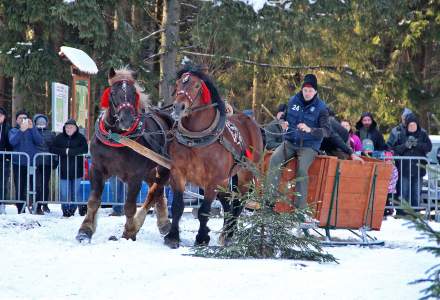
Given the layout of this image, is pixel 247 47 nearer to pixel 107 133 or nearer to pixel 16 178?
pixel 16 178

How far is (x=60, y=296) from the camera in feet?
24.7

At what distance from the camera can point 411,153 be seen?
16.5m

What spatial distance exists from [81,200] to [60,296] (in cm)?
814

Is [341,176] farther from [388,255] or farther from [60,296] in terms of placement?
[60,296]

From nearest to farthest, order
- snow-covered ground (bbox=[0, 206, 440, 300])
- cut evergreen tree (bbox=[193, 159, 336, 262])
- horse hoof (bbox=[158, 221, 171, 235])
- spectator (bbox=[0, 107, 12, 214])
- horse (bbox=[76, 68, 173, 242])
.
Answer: snow-covered ground (bbox=[0, 206, 440, 300]) → cut evergreen tree (bbox=[193, 159, 336, 262]) → horse (bbox=[76, 68, 173, 242]) → horse hoof (bbox=[158, 221, 171, 235]) → spectator (bbox=[0, 107, 12, 214])

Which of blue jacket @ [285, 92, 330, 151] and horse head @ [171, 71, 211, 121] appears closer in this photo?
horse head @ [171, 71, 211, 121]

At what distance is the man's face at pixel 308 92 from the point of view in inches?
441

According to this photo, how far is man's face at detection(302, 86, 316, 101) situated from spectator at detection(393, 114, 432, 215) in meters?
4.89

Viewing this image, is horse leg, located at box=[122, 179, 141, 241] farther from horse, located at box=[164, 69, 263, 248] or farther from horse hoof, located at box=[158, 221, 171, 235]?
horse hoof, located at box=[158, 221, 171, 235]

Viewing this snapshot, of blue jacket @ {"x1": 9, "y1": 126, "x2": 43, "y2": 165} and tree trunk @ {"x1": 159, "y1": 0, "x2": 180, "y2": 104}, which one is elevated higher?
tree trunk @ {"x1": 159, "y1": 0, "x2": 180, "y2": 104}

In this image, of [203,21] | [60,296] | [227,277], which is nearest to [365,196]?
[227,277]

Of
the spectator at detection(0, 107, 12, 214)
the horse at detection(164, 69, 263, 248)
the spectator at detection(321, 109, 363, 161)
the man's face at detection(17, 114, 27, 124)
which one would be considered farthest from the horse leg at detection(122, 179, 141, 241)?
the man's face at detection(17, 114, 27, 124)

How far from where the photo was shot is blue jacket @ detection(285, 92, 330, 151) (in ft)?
37.0

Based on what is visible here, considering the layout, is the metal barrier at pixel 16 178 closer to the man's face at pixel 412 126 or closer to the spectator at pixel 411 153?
the spectator at pixel 411 153
